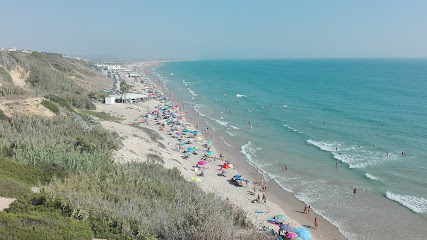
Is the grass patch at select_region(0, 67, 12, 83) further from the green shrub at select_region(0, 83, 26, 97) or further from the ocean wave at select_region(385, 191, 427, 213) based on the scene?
the ocean wave at select_region(385, 191, 427, 213)

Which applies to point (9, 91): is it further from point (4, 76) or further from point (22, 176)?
point (22, 176)

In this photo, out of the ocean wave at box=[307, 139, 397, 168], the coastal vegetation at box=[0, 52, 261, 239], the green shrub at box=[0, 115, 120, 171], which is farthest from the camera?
the ocean wave at box=[307, 139, 397, 168]

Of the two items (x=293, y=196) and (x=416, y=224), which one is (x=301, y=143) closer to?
(x=293, y=196)

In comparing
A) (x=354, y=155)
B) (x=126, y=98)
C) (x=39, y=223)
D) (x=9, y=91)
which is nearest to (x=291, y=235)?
(x=39, y=223)

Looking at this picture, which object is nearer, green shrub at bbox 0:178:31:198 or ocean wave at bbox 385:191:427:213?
green shrub at bbox 0:178:31:198

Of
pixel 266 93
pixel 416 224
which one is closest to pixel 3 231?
pixel 416 224

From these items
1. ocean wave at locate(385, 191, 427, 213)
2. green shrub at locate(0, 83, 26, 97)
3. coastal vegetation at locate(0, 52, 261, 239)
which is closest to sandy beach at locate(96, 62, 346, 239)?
coastal vegetation at locate(0, 52, 261, 239)

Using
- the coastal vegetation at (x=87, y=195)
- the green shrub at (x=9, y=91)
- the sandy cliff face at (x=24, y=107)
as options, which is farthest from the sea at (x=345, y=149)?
the green shrub at (x=9, y=91)

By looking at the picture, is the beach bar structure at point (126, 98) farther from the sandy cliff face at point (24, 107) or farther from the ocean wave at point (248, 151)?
the ocean wave at point (248, 151)
